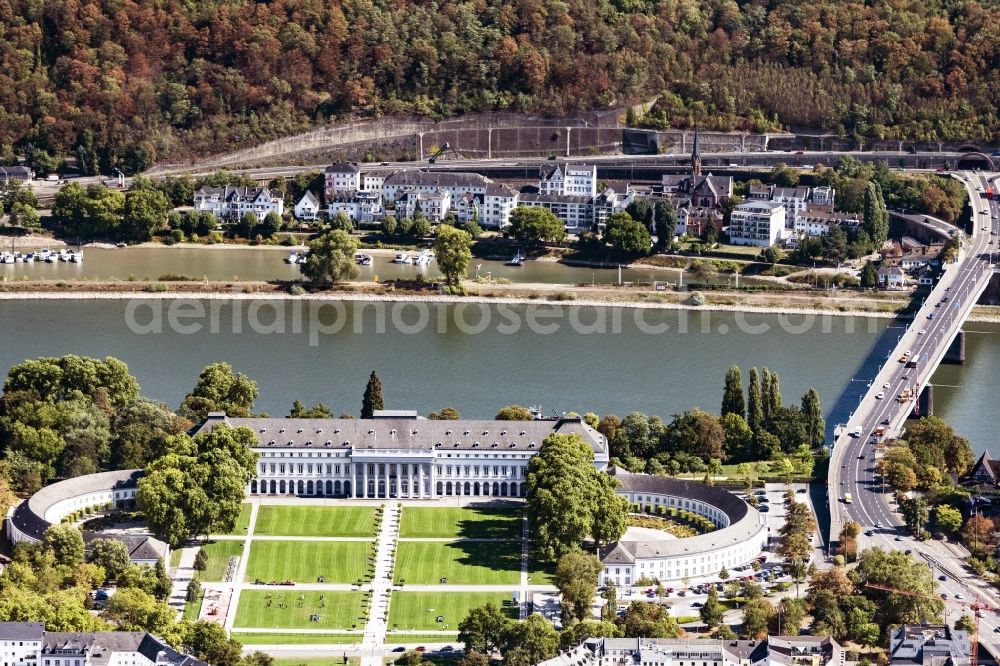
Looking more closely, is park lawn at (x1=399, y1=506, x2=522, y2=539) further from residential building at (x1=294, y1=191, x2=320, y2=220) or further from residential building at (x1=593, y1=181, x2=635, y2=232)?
residential building at (x1=294, y1=191, x2=320, y2=220)

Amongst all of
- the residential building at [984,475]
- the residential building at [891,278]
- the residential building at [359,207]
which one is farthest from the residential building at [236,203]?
the residential building at [984,475]

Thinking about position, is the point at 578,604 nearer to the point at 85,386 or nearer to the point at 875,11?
the point at 85,386

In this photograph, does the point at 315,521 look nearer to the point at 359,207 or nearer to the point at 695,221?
the point at 695,221

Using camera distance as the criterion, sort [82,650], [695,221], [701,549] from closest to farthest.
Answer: [82,650] < [701,549] < [695,221]

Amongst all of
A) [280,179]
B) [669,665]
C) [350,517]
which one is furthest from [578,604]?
[280,179]

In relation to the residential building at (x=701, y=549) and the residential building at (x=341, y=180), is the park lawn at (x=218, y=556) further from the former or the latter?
the residential building at (x=341, y=180)

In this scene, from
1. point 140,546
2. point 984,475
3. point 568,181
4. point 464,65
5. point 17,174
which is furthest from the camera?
point 464,65

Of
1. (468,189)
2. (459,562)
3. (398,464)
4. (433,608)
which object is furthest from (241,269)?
(433,608)
